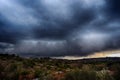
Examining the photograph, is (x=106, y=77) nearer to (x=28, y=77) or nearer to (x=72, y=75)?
(x=72, y=75)

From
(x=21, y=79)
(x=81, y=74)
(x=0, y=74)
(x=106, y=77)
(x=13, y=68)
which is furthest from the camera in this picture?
(x=13, y=68)

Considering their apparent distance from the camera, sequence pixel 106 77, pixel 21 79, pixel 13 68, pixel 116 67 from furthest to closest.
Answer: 1. pixel 13 68
2. pixel 21 79
3. pixel 116 67
4. pixel 106 77

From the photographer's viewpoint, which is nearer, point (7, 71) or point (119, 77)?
point (119, 77)

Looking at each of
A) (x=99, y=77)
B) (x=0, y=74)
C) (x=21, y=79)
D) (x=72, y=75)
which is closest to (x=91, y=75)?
(x=99, y=77)

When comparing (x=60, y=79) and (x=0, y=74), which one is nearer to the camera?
(x=60, y=79)

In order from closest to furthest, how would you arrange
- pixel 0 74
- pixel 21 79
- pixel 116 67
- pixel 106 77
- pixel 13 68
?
pixel 106 77 → pixel 116 67 → pixel 21 79 → pixel 0 74 → pixel 13 68

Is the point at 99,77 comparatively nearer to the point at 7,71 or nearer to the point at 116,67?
the point at 116,67

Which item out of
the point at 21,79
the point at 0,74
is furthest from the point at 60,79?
the point at 0,74

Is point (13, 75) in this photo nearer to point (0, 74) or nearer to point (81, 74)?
point (0, 74)

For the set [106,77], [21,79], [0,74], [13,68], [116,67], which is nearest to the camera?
[106,77]
